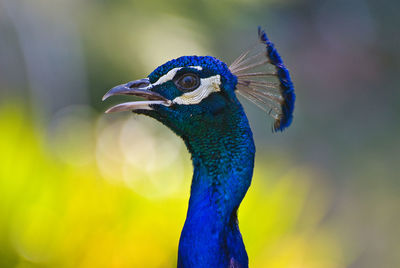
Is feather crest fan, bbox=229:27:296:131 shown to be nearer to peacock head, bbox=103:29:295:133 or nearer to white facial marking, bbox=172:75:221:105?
peacock head, bbox=103:29:295:133

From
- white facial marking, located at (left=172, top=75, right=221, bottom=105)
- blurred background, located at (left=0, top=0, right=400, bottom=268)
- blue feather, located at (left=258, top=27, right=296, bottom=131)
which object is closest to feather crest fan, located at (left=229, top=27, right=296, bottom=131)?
blue feather, located at (left=258, top=27, right=296, bottom=131)

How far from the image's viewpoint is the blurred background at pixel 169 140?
5.51 feet

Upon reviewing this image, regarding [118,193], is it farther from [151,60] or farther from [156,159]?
[151,60]

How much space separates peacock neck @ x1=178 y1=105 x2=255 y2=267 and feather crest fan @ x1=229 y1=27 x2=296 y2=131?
0.30ft

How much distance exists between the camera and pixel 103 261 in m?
1.60

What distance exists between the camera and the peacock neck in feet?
3.27

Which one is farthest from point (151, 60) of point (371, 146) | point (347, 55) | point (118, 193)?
point (347, 55)

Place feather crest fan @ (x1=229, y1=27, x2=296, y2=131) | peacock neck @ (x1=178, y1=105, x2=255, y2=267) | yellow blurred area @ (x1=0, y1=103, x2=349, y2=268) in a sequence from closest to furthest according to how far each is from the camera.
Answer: peacock neck @ (x1=178, y1=105, x2=255, y2=267)
feather crest fan @ (x1=229, y1=27, x2=296, y2=131)
yellow blurred area @ (x1=0, y1=103, x2=349, y2=268)

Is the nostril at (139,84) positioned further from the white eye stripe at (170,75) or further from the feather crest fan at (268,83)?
the feather crest fan at (268,83)

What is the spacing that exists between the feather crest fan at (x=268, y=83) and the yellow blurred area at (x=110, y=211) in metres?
0.68

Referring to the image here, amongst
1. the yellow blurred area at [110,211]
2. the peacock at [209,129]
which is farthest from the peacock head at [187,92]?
the yellow blurred area at [110,211]

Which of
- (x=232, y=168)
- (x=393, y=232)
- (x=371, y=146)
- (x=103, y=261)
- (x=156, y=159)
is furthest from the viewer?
(x=371, y=146)

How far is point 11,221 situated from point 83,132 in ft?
2.50

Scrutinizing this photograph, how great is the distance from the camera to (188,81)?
1.05 meters
